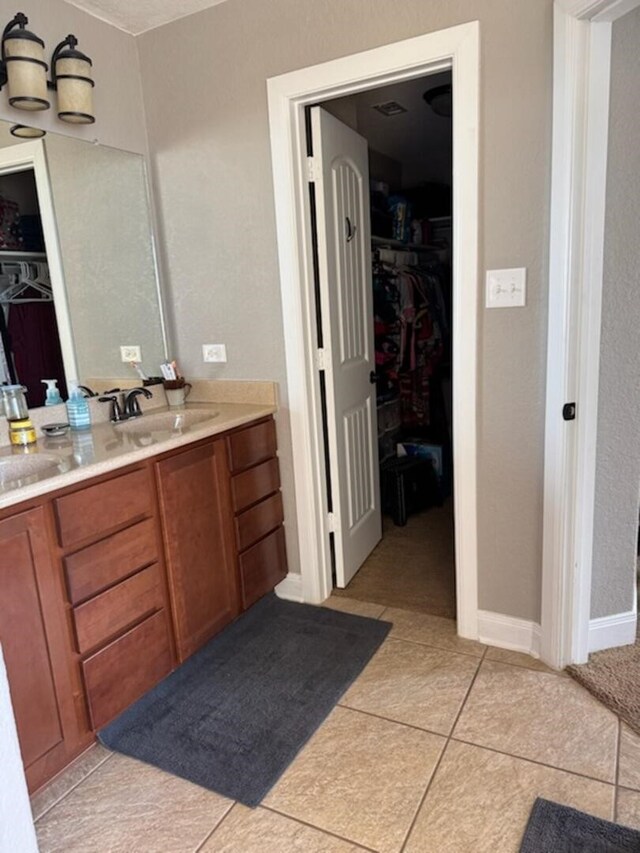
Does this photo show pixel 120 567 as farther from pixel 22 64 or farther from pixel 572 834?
pixel 22 64

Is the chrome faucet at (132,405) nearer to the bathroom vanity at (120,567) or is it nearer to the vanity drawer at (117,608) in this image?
the bathroom vanity at (120,567)

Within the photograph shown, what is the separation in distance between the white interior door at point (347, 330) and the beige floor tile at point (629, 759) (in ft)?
4.18

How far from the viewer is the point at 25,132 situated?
2027mm

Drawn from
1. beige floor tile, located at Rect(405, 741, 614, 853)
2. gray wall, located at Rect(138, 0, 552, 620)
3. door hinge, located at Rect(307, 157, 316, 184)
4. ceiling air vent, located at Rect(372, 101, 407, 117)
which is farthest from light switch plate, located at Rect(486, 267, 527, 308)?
ceiling air vent, located at Rect(372, 101, 407, 117)

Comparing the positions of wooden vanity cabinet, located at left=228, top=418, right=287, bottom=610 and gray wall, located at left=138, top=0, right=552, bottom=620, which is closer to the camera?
gray wall, located at left=138, top=0, right=552, bottom=620

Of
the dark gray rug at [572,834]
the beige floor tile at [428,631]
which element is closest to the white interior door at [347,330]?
the beige floor tile at [428,631]

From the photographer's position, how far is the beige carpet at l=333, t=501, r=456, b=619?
8.27 ft

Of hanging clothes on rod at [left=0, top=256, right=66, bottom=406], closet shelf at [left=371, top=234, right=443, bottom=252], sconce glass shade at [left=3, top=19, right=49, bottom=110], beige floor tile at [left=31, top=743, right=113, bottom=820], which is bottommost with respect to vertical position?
beige floor tile at [left=31, top=743, right=113, bottom=820]

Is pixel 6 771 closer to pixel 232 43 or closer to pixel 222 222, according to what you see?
pixel 222 222

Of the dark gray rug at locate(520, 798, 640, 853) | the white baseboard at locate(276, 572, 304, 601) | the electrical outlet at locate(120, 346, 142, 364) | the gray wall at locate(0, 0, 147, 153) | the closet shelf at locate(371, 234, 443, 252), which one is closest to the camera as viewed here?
the dark gray rug at locate(520, 798, 640, 853)

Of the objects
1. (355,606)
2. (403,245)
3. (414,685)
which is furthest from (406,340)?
(414,685)

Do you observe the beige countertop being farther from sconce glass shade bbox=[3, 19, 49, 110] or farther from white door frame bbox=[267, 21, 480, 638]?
sconce glass shade bbox=[3, 19, 49, 110]

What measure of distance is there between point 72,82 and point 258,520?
1.80 meters

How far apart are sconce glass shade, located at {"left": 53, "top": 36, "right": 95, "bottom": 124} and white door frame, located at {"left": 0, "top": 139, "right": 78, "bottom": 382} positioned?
0.16 m
